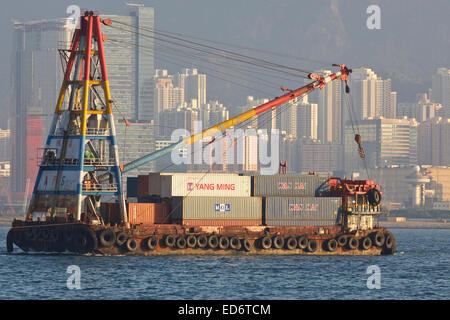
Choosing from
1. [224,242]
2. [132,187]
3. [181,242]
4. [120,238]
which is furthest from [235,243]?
[132,187]

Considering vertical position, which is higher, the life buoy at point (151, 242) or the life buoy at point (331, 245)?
the life buoy at point (151, 242)

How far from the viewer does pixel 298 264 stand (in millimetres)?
77000

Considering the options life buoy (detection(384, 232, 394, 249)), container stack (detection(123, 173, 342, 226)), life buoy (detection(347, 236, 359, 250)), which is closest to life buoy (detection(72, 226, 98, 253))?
container stack (detection(123, 173, 342, 226))

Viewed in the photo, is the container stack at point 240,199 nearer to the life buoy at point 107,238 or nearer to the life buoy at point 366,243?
the life buoy at point 366,243

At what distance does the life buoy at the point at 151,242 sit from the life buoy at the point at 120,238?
1.93 meters

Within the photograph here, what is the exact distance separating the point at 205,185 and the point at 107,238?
33.4ft

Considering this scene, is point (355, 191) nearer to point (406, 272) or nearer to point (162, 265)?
point (406, 272)

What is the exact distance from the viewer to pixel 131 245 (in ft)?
252

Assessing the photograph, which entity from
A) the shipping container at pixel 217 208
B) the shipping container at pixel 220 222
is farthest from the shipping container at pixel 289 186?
the shipping container at pixel 220 222

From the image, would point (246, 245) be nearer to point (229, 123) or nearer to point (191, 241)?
point (191, 241)

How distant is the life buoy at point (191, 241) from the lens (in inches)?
3110

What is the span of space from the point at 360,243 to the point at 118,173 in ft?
71.0

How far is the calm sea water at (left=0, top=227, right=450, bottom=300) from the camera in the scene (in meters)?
59.1
